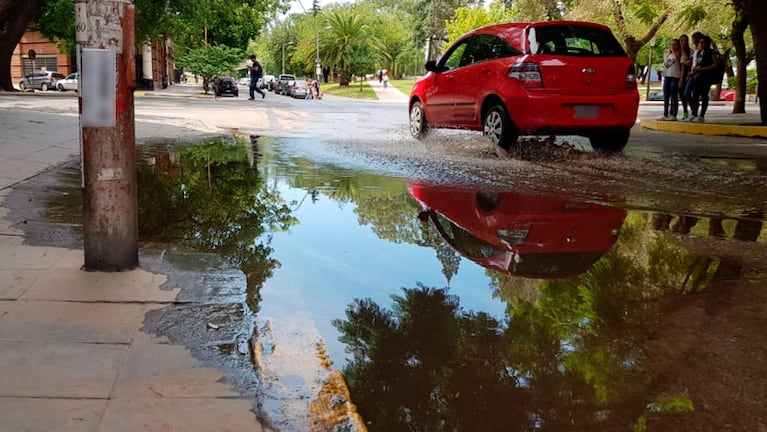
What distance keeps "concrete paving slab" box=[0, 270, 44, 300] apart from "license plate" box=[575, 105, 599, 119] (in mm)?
6892

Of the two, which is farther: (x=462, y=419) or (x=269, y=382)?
(x=269, y=382)

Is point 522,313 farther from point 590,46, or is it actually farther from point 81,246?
point 590,46

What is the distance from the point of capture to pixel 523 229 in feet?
17.7

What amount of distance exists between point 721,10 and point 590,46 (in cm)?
1825

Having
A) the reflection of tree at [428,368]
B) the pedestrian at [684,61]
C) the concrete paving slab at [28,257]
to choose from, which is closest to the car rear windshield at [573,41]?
the reflection of tree at [428,368]

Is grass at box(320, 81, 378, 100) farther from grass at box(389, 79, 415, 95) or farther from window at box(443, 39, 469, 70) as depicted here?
window at box(443, 39, 469, 70)

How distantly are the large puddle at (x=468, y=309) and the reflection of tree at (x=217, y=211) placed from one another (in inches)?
1.3

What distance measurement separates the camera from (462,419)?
259 cm

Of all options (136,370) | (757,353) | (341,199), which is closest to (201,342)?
(136,370)

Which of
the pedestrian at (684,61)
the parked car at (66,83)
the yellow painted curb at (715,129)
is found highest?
the parked car at (66,83)

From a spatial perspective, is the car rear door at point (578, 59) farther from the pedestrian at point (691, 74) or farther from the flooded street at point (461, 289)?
the pedestrian at point (691, 74)

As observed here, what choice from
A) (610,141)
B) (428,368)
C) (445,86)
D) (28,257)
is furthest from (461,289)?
(445,86)

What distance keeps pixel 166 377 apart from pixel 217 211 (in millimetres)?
3323

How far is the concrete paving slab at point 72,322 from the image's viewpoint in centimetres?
315
